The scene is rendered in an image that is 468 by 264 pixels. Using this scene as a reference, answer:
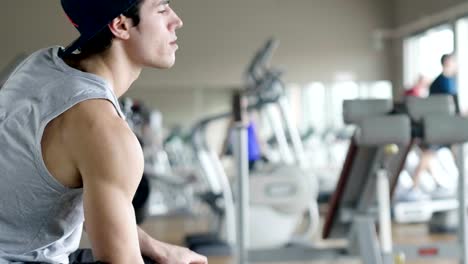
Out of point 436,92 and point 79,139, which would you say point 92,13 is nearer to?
point 79,139

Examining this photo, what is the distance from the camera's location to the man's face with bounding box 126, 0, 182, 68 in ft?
4.05

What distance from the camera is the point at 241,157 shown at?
3.59m

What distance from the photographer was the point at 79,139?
108cm

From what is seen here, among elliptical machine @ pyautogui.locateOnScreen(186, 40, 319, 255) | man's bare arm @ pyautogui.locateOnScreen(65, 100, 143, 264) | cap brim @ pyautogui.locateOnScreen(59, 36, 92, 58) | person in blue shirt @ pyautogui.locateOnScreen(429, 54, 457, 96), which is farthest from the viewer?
person in blue shirt @ pyautogui.locateOnScreen(429, 54, 457, 96)

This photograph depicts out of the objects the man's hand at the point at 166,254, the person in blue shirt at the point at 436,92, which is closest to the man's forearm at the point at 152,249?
the man's hand at the point at 166,254

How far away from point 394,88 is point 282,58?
5.55 feet

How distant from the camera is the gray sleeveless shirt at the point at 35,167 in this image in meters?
1.12

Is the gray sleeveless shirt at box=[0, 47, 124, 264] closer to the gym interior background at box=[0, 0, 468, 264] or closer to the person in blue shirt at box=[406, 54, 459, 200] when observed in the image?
the person in blue shirt at box=[406, 54, 459, 200]

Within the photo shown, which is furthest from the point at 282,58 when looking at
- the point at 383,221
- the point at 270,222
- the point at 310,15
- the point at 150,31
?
the point at 150,31

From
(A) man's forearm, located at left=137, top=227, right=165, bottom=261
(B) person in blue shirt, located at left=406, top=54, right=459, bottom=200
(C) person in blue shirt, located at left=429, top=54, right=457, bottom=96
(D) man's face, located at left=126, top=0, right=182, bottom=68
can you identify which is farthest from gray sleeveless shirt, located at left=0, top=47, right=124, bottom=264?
(C) person in blue shirt, located at left=429, top=54, right=457, bottom=96

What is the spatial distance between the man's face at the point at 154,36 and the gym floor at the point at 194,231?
134 inches

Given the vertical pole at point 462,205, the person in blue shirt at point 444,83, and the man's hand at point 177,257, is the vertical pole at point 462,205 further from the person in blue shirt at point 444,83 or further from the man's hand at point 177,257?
the person in blue shirt at point 444,83

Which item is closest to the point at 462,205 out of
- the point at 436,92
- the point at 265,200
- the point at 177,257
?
the point at 265,200

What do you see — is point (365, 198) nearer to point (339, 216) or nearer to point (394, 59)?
point (339, 216)
